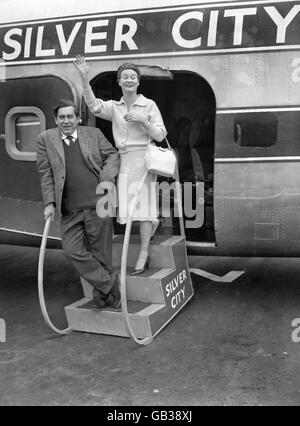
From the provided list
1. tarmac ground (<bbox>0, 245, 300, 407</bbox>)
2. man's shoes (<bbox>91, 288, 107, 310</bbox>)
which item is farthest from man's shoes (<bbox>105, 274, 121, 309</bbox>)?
tarmac ground (<bbox>0, 245, 300, 407</bbox>)

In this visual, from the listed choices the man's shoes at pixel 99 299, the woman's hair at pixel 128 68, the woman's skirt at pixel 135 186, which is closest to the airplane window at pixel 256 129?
the woman's skirt at pixel 135 186

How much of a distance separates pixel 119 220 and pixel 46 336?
1.16m

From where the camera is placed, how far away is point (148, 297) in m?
4.37

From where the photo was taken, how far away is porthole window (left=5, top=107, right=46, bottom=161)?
4848mm

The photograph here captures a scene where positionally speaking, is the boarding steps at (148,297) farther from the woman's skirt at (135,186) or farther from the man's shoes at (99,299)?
the woman's skirt at (135,186)

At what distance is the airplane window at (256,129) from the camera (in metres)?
4.30

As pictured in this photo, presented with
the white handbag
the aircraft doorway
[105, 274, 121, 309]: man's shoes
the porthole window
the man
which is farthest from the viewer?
the aircraft doorway

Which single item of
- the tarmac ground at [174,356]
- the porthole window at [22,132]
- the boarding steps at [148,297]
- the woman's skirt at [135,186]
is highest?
the porthole window at [22,132]

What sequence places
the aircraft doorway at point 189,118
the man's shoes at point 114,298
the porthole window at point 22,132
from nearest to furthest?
the man's shoes at point 114,298 < the porthole window at point 22,132 < the aircraft doorway at point 189,118

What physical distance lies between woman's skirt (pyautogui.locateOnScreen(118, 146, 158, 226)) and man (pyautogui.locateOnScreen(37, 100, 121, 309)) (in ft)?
0.55

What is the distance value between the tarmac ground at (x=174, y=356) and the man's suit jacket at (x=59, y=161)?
→ 3.82ft

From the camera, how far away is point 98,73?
4.59m

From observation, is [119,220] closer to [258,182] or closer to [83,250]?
[83,250]

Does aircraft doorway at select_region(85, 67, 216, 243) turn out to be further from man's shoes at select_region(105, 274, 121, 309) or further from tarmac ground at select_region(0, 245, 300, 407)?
man's shoes at select_region(105, 274, 121, 309)
